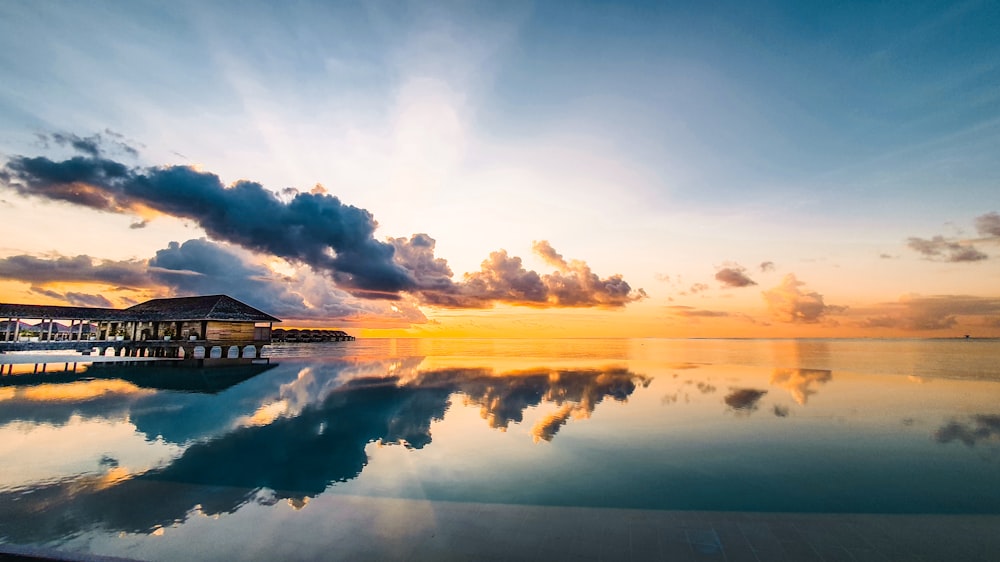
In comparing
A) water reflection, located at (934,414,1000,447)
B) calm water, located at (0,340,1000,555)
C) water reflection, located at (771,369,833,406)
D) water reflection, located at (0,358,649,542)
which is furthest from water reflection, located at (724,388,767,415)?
water reflection, located at (934,414,1000,447)

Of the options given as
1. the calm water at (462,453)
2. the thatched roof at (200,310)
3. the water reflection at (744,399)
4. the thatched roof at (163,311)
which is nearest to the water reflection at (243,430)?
the calm water at (462,453)

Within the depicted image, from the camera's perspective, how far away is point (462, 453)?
16.0 metres

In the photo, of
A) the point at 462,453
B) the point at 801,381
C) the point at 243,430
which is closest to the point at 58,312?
the point at 243,430

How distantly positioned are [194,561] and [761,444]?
19.1 metres

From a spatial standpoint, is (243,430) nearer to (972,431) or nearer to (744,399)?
(744,399)

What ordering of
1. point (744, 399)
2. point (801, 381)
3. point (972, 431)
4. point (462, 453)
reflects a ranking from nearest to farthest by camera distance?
point (462, 453)
point (972, 431)
point (744, 399)
point (801, 381)

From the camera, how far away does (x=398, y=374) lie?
4562 cm

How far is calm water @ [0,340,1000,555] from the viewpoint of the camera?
10961 millimetres

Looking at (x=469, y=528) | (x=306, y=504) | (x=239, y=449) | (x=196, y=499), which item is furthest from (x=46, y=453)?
(x=469, y=528)

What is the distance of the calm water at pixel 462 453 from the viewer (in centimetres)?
1096

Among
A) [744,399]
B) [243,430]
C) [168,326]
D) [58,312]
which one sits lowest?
[744,399]

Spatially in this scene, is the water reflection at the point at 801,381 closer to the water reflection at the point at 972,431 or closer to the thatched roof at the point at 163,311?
the water reflection at the point at 972,431

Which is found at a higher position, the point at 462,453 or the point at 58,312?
the point at 58,312

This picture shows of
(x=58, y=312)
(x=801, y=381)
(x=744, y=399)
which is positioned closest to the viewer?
(x=744, y=399)
